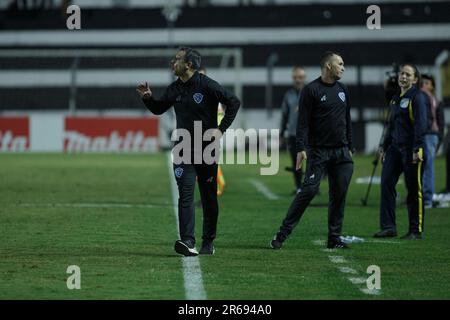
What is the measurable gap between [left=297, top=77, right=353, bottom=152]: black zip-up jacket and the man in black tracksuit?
4.33 ft

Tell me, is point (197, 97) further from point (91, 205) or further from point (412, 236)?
point (91, 205)

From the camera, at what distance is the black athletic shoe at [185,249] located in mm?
11055

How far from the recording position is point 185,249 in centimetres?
1106

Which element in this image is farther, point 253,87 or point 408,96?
point 253,87

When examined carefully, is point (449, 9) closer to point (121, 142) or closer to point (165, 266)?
point (121, 142)

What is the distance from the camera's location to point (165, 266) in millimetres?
10312

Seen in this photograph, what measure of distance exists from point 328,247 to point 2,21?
5357 centimetres

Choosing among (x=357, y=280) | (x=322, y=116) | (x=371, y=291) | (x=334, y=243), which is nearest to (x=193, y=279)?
(x=357, y=280)

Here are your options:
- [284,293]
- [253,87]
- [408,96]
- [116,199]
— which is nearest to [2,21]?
[253,87]

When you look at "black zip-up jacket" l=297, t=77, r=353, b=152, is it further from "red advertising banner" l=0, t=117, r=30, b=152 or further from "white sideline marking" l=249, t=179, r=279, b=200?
"red advertising banner" l=0, t=117, r=30, b=152

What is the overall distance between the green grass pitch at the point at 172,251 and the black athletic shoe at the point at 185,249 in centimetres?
9

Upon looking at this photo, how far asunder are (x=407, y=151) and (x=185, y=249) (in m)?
3.24

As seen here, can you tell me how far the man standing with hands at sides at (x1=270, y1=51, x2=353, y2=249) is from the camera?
11.7 metres

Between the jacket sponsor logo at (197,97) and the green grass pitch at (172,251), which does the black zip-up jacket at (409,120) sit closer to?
the green grass pitch at (172,251)
